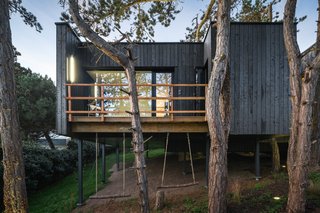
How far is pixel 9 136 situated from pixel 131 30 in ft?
16.6

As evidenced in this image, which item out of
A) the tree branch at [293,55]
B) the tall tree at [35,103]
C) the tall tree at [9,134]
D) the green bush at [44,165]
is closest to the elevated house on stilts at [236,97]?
the tall tree at [9,134]

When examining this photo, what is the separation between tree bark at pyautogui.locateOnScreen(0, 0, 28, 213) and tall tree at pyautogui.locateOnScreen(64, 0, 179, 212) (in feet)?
5.16

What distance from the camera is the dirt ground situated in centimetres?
652

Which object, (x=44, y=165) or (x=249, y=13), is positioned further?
(x=249, y=13)

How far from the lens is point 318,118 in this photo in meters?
6.91

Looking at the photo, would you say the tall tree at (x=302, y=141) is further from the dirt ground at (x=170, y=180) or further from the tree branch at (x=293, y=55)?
the dirt ground at (x=170, y=180)

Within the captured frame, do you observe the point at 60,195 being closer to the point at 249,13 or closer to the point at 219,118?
the point at 219,118

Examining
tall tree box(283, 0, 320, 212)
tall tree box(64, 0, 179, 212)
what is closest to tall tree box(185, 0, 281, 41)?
tall tree box(64, 0, 179, 212)

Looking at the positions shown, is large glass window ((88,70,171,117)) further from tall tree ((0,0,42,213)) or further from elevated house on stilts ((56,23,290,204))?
tall tree ((0,0,42,213))

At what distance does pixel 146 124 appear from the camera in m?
6.82

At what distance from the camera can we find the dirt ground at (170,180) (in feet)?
21.4

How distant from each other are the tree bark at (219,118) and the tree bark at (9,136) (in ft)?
13.5

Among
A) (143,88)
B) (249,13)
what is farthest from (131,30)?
(249,13)

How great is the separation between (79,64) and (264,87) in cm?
666
